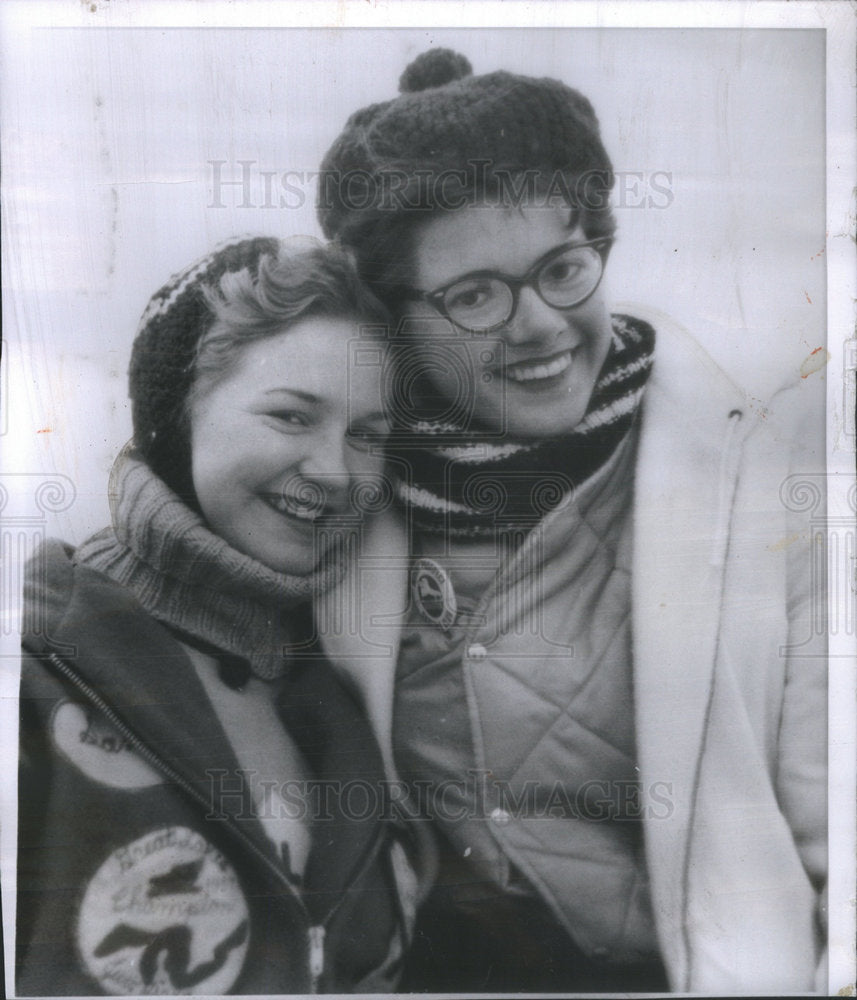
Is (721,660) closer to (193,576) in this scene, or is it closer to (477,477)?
(477,477)

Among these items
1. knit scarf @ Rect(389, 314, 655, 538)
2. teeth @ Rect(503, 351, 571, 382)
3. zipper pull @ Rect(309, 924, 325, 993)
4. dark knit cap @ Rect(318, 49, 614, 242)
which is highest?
dark knit cap @ Rect(318, 49, 614, 242)

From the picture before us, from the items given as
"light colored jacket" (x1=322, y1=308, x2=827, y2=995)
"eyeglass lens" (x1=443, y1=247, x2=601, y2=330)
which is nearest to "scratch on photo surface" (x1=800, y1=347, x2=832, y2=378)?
"light colored jacket" (x1=322, y1=308, x2=827, y2=995)

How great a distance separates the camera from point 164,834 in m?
1.60

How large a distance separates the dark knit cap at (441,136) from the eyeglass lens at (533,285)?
165 millimetres

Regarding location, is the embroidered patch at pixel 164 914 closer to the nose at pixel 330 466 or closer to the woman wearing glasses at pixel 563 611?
the woman wearing glasses at pixel 563 611

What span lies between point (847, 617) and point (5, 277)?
1.79m

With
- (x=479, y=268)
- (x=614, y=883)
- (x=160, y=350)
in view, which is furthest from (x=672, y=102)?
(x=614, y=883)

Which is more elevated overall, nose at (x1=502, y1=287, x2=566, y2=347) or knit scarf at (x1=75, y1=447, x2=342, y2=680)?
nose at (x1=502, y1=287, x2=566, y2=347)

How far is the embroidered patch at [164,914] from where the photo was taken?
5.25 feet

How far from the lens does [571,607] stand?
5.31 feet

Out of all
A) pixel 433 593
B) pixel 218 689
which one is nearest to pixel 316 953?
pixel 218 689

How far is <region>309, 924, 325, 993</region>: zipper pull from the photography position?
162cm

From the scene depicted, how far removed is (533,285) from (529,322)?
0.07m

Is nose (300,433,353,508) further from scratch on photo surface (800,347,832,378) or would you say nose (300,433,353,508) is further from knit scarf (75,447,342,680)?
scratch on photo surface (800,347,832,378)
